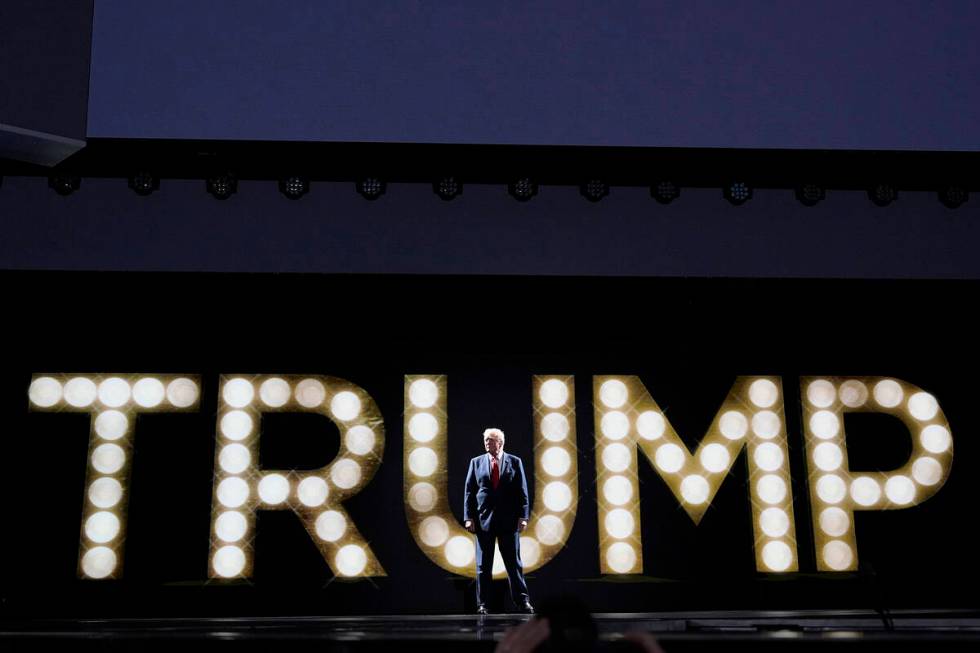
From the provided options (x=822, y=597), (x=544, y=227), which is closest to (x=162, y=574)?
(x=544, y=227)

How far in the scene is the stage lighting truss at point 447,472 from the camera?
6.88 meters

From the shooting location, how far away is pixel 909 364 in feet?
24.5

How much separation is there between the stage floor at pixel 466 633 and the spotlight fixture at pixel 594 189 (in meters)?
2.99

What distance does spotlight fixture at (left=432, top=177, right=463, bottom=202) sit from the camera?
6.73m

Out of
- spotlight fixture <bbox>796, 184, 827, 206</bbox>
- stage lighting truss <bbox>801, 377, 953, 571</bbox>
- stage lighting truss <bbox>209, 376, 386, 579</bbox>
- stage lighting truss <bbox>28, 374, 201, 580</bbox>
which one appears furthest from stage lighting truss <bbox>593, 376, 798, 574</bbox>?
stage lighting truss <bbox>28, 374, 201, 580</bbox>

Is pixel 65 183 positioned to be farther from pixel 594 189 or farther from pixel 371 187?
pixel 594 189

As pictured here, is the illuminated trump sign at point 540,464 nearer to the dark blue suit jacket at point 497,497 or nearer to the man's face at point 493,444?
the dark blue suit jacket at point 497,497

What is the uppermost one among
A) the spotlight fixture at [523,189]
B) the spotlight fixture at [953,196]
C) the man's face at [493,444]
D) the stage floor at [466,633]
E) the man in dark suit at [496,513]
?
the spotlight fixture at [523,189]

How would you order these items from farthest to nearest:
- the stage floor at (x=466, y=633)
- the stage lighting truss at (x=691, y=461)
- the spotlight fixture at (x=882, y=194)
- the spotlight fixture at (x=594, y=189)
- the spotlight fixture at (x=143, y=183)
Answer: the stage lighting truss at (x=691, y=461), the spotlight fixture at (x=882, y=194), the spotlight fixture at (x=594, y=189), the spotlight fixture at (x=143, y=183), the stage floor at (x=466, y=633)

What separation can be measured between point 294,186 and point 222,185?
0.52 metres

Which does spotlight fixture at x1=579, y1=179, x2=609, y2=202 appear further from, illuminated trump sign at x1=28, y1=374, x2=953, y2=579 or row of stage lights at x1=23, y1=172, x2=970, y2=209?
illuminated trump sign at x1=28, y1=374, x2=953, y2=579

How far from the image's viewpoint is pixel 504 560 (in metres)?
6.51

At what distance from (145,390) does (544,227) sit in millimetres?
3386

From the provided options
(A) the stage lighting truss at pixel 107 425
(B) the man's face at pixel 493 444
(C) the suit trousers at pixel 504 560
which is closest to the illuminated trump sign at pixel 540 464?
(A) the stage lighting truss at pixel 107 425
